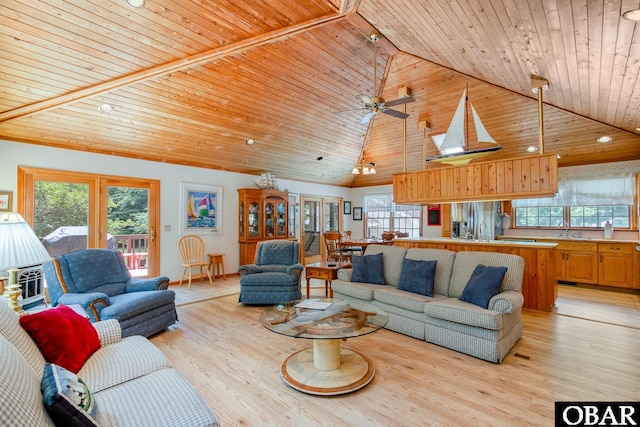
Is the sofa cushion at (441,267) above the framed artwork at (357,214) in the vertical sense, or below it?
below

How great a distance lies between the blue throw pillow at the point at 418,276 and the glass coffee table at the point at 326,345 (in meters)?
0.92

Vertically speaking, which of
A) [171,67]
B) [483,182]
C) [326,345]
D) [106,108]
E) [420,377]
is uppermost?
[171,67]

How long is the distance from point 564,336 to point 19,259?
489 centimetres

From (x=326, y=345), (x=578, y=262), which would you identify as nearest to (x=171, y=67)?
(x=326, y=345)

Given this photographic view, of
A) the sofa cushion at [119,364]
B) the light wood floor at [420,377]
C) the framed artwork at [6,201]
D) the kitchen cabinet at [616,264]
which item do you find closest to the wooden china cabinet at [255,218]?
the light wood floor at [420,377]

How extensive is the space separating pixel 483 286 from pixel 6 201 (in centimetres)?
604

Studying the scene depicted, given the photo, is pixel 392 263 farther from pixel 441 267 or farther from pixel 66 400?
pixel 66 400

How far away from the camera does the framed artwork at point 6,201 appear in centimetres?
413

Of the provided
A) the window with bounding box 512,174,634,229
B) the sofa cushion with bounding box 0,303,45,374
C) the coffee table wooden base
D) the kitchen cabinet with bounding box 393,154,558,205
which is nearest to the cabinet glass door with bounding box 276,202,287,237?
the kitchen cabinet with bounding box 393,154,558,205

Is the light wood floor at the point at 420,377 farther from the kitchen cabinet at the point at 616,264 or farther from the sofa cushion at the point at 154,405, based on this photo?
the kitchen cabinet at the point at 616,264

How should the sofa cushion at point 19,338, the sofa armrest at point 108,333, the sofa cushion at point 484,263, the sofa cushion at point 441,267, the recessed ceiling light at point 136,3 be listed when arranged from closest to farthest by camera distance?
1. the sofa cushion at point 19,338
2. the sofa armrest at point 108,333
3. the recessed ceiling light at point 136,3
4. the sofa cushion at point 484,263
5. the sofa cushion at point 441,267

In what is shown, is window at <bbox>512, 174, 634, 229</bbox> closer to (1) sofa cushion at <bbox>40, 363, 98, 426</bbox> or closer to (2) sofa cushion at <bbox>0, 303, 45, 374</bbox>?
(1) sofa cushion at <bbox>40, 363, 98, 426</bbox>

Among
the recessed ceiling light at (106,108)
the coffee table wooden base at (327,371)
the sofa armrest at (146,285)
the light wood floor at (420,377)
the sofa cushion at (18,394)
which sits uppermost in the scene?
the recessed ceiling light at (106,108)

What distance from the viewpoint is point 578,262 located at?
562 centimetres
